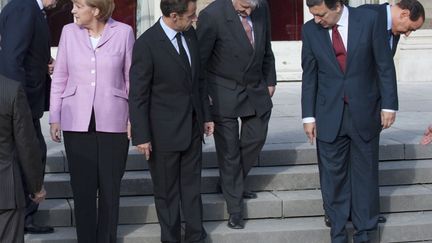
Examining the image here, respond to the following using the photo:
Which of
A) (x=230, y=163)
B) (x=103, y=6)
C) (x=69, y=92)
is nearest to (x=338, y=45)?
(x=230, y=163)

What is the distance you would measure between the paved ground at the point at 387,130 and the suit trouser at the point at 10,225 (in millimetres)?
2420

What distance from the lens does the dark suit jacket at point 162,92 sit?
21.0 feet

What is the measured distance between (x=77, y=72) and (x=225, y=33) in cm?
124

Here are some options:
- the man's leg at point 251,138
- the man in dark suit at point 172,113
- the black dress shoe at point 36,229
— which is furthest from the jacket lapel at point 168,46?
the black dress shoe at point 36,229

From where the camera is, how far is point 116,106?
6.48 metres

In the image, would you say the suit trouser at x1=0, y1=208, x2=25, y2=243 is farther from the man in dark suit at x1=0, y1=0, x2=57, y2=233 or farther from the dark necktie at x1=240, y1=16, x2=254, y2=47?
the dark necktie at x1=240, y1=16, x2=254, y2=47

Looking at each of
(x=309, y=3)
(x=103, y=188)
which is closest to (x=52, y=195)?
(x=103, y=188)

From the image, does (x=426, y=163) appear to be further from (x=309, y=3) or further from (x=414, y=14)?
(x=309, y=3)

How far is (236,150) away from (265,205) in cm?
54

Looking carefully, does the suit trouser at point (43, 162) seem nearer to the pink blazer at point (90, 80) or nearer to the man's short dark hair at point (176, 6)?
the pink blazer at point (90, 80)

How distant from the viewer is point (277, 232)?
7156 mm

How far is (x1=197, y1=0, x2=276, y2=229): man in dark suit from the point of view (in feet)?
23.3

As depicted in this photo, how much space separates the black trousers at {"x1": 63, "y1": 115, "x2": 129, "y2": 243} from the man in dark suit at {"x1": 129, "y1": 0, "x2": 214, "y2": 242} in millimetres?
180

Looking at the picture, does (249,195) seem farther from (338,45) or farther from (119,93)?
(119,93)
